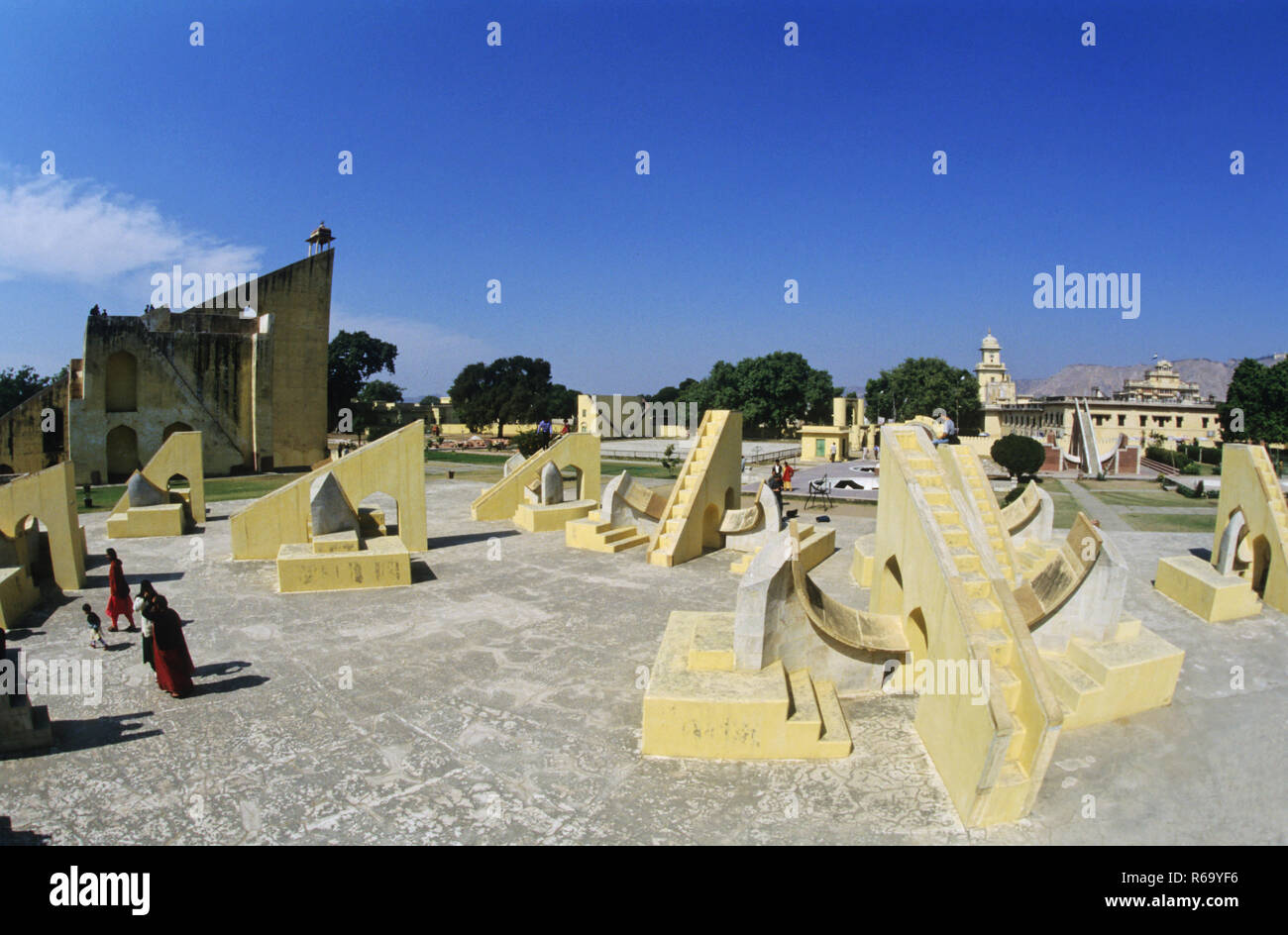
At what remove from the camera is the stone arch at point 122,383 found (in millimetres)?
27922

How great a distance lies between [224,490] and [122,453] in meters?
7.24

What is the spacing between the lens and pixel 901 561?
7809 mm

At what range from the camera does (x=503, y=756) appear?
20.8 ft

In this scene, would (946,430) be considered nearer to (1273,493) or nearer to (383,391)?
(1273,493)

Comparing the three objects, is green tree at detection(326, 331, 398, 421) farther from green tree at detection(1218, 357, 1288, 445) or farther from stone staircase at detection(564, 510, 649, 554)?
green tree at detection(1218, 357, 1288, 445)

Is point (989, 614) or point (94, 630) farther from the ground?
point (989, 614)

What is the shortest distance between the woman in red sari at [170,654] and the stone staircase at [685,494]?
7651 mm

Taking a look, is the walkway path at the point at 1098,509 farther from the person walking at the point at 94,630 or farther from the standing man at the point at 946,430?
the person walking at the point at 94,630

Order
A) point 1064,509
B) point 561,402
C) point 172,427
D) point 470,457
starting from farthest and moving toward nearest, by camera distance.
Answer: point 561,402
point 470,457
point 172,427
point 1064,509

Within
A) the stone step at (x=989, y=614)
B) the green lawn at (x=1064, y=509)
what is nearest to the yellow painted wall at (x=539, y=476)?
the green lawn at (x=1064, y=509)

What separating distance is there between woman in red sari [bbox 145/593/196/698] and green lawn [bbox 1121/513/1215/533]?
20.6 meters

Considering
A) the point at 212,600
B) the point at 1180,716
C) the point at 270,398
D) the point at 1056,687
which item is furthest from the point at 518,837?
the point at 270,398

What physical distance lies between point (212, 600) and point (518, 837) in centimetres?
788

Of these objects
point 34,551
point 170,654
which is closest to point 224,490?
point 34,551
